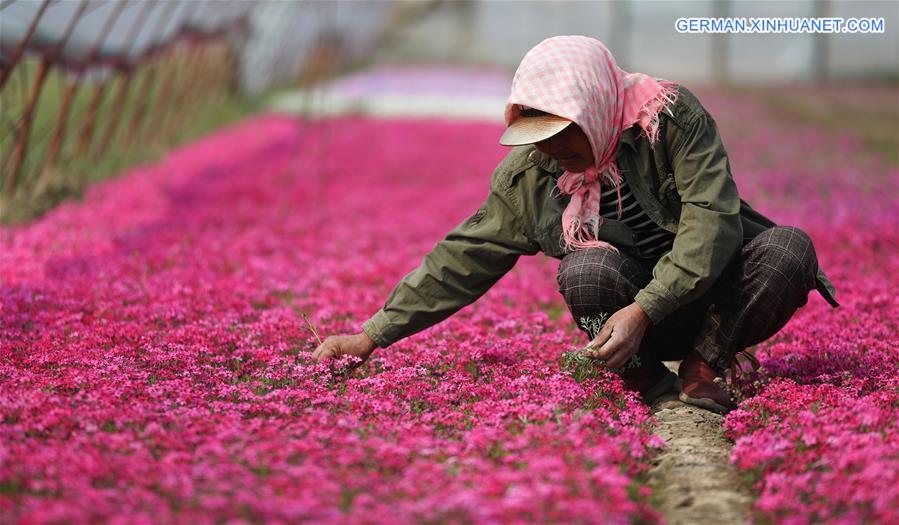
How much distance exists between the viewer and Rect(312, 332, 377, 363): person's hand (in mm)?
4805

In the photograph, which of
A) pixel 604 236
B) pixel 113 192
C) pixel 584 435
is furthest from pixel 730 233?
pixel 113 192

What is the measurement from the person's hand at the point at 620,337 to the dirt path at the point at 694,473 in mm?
445

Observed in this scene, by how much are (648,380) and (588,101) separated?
4.97 feet

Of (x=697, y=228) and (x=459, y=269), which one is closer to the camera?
(x=697, y=228)

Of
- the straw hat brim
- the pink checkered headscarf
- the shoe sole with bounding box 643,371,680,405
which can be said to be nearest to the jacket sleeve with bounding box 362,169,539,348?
the pink checkered headscarf

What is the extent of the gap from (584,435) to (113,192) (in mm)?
8448

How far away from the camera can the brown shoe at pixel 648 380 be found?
4895 mm

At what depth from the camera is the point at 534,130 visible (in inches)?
163

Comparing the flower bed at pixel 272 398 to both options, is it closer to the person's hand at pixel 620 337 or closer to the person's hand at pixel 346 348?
the person's hand at pixel 346 348

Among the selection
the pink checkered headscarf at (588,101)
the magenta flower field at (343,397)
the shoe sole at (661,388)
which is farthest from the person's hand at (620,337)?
the shoe sole at (661,388)

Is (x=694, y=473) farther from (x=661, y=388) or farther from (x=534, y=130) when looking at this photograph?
(x=534, y=130)

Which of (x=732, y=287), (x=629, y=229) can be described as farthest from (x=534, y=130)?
(x=732, y=287)

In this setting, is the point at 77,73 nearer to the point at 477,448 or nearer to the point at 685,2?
the point at 477,448

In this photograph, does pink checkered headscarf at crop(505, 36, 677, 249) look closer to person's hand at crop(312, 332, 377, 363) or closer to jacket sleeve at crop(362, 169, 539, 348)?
jacket sleeve at crop(362, 169, 539, 348)
